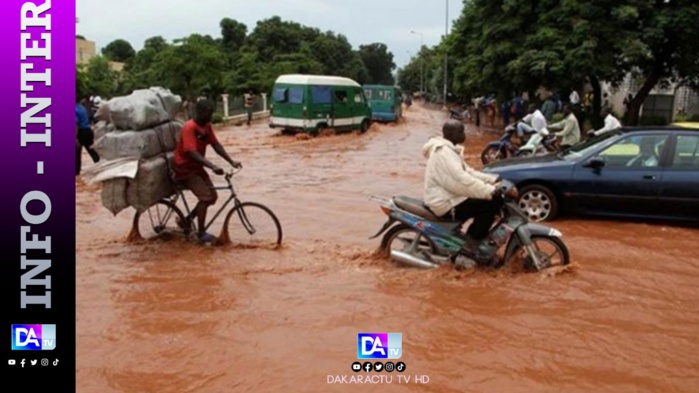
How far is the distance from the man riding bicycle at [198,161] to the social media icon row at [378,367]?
2.98m

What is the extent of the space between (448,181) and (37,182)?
3.49 meters

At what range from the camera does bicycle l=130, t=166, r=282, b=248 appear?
689 centimetres

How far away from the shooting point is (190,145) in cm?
650

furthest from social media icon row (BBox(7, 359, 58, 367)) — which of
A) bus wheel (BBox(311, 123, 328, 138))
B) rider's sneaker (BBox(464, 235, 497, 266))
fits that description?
bus wheel (BBox(311, 123, 328, 138))

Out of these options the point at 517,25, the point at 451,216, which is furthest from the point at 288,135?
the point at 451,216

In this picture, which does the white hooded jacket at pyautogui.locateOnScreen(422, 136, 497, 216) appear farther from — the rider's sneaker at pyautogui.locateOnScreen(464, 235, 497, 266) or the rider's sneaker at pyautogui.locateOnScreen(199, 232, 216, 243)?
the rider's sneaker at pyautogui.locateOnScreen(199, 232, 216, 243)

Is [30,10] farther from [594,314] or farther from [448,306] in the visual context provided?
[594,314]

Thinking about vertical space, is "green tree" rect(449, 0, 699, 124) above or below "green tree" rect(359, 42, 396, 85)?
below

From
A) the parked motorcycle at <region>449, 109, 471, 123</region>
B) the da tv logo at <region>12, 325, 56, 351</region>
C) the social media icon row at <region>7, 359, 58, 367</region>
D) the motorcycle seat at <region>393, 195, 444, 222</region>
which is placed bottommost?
the social media icon row at <region>7, 359, 58, 367</region>

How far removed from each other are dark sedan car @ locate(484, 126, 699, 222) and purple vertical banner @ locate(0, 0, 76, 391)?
219 inches

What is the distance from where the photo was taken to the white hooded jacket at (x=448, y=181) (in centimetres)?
539

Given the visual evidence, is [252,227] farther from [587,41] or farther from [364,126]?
[364,126]

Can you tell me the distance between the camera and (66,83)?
510 cm

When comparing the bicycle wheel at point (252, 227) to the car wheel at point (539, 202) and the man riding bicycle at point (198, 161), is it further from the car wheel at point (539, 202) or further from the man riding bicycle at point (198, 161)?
the car wheel at point (539, 202)
